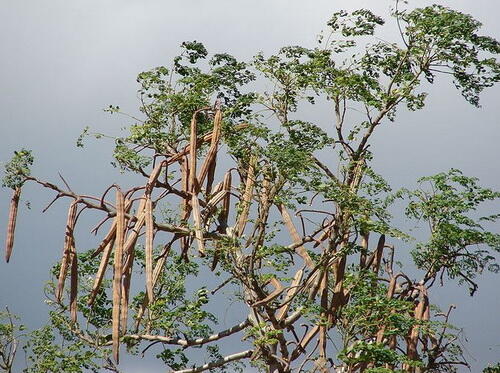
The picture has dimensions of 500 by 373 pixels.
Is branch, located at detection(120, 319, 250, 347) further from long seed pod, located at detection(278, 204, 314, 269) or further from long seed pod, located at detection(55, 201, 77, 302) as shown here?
long seed pod, located at detection(55, 201, 77, 302)

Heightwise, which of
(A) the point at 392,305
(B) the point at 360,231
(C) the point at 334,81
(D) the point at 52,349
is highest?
(C) the point at 334,81

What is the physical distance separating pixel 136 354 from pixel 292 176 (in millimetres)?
2732

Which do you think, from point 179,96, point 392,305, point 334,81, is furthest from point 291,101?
point 392,305

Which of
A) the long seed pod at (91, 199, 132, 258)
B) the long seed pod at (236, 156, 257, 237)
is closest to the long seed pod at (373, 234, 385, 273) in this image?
the long seed pod at (236, 156, 257, 237)

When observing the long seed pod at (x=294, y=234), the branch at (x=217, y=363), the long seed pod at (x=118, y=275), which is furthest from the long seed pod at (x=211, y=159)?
the branch at (x=217, y=363)

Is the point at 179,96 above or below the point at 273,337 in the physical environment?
above

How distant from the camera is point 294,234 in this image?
349 inches

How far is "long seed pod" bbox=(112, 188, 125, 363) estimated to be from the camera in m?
6.39

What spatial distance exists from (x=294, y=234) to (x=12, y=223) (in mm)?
2804

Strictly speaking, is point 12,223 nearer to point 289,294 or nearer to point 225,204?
point 225,204

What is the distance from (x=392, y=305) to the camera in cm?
820

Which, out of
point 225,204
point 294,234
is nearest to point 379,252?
point 294,234

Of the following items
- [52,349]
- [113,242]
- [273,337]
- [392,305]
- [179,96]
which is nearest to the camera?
[113,242]

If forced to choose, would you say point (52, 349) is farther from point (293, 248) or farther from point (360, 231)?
point (360, 231)
